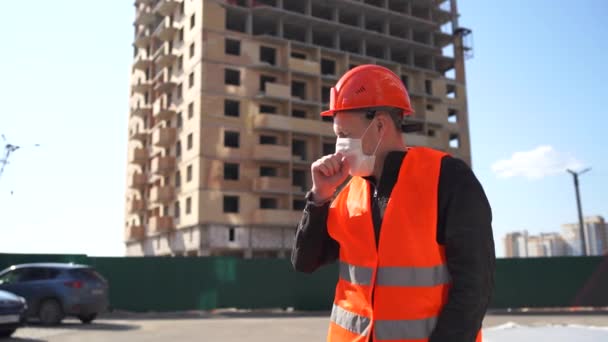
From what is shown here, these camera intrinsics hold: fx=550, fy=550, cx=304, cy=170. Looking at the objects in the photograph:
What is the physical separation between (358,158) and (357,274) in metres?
0.45

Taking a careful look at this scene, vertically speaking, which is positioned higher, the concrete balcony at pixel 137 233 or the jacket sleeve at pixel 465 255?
the concrete balcony at pixel 137 233

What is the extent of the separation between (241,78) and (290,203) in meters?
9.92

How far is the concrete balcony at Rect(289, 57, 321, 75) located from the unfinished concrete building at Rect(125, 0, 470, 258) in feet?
0.27

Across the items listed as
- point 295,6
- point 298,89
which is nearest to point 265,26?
point 295,6

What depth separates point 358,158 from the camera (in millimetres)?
2152

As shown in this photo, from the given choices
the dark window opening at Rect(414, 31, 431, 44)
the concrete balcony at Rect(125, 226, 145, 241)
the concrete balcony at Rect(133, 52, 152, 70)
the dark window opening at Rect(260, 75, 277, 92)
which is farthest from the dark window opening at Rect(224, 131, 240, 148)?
the dark window opening at Rect(414, 31, 431, 44)

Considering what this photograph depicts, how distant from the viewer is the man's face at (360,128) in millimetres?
2154

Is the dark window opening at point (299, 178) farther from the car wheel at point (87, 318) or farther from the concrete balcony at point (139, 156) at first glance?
the car wheel at point (87, 318)

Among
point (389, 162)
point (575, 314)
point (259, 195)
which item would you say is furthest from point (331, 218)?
point (259, 195)

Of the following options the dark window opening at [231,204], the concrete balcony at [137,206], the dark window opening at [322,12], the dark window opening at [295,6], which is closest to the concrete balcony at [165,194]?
the dark window opening at [231,204]

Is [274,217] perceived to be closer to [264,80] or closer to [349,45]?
[264,80]

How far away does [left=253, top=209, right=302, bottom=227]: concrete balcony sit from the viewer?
38.1 meters

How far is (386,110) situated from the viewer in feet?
7.06

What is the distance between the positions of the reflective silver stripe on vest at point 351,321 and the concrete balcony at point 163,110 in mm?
43400
